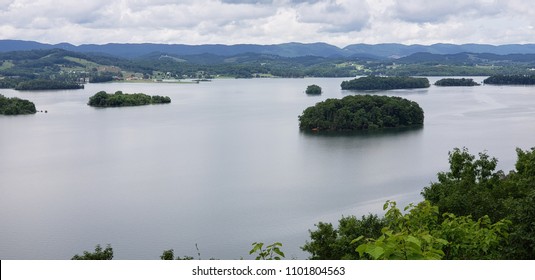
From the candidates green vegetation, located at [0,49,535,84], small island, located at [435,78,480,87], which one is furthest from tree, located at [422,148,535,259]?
green vegetation, located at [0,49,535,84]

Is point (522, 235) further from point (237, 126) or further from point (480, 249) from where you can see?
point (237, 126)

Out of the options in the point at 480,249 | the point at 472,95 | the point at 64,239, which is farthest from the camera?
the point at 472,95

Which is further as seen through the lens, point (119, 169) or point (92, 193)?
point (119, 169)

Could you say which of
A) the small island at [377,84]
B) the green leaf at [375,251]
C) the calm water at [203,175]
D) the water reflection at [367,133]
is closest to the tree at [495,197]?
the calm water at [203,175]

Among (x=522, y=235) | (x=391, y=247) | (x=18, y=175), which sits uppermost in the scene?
(x=391, y=247)

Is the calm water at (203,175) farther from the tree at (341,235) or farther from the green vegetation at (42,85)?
the green vegetation at (42,85)

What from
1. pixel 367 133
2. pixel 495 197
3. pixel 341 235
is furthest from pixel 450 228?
pixel 367 133

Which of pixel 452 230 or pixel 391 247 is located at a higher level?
pixel 391 247

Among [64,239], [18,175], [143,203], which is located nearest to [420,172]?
[143,203]

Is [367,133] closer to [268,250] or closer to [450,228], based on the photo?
[450,228]
